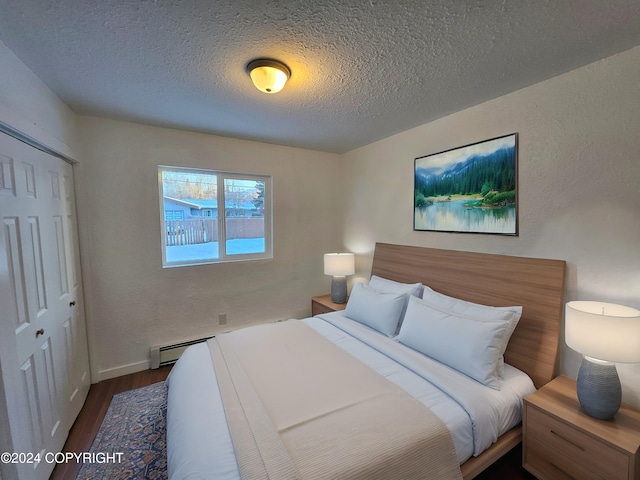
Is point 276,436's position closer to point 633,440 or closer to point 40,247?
point 633,440

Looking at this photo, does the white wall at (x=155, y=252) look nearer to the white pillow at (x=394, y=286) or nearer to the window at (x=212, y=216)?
the window at (x=212, y=216)

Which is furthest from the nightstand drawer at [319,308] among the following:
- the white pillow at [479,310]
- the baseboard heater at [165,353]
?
the baseboard heater at [165,353]

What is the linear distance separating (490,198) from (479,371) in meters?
1.27

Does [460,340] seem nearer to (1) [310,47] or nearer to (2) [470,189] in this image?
(2) [470,189]

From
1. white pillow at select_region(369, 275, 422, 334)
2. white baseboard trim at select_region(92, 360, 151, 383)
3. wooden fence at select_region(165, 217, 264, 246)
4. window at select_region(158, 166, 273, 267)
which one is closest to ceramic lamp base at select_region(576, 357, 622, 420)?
white pillow at select_region(369, 275, 422, 334)

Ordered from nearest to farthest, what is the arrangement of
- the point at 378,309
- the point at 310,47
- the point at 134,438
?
the point at 310,47, the point at 134,438, the point at 378,309

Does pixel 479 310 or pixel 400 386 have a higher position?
pixel 479 310

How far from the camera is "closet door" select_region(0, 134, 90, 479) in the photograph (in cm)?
131

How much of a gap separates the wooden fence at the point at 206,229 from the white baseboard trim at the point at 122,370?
48.7 inches

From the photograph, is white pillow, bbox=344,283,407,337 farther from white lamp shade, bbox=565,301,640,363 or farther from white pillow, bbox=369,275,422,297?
white lamp shade, bbox=565,301,640,363

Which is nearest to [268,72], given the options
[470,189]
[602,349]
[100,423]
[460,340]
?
[470,189]

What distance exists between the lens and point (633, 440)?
1.23 m

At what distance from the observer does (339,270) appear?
3.21 meters

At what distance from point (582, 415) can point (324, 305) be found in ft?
7.38
